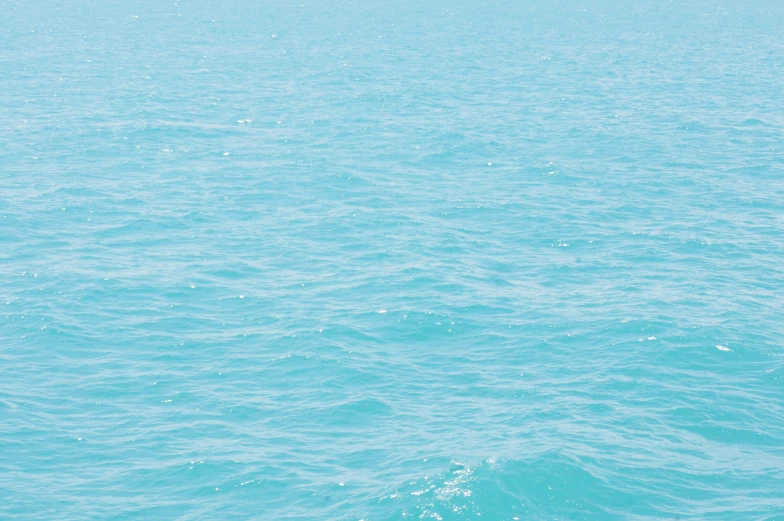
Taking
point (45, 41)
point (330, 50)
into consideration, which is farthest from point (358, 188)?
point (45, 41)

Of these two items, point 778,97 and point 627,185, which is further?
point 778,97

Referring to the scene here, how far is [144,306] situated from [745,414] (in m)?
44.4

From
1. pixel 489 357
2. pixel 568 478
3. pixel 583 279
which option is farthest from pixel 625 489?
pixel 583 279

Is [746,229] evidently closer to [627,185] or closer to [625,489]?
[627,185]

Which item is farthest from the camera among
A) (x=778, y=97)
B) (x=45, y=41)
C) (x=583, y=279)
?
(x=45, y=41)

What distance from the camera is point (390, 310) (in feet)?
235

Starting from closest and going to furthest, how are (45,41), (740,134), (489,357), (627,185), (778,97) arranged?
(489,357) → (627,185) → (740,134) → (778,97) → (45,41)

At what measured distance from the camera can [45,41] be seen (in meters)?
185

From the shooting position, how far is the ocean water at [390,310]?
51.7 m

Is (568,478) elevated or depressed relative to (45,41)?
elevated

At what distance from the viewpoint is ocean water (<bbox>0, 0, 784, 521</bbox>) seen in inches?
2036

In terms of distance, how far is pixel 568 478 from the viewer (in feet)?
166

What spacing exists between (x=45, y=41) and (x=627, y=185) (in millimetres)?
132920

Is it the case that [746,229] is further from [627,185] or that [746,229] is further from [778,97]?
[778,97]
